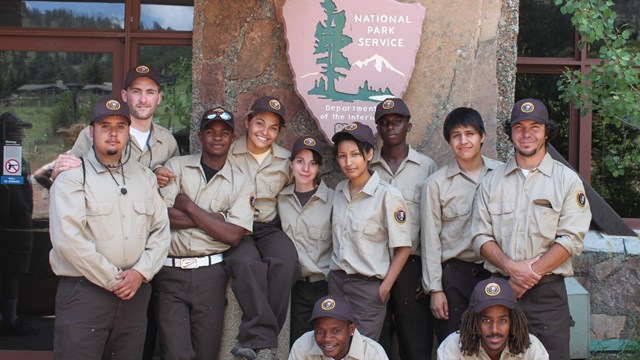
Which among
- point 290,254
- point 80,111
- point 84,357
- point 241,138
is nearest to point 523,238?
point 290,254

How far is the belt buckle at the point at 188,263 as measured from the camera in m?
4.57

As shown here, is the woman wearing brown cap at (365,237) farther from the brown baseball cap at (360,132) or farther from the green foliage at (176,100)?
the green foliage at (176,100)

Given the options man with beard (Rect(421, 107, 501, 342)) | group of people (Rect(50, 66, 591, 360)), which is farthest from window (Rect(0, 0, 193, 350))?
man with beard (Rect(421, 107, 501, 342))

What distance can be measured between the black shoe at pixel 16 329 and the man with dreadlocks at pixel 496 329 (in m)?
3.60

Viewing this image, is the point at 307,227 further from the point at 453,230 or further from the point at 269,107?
the point at 453,230

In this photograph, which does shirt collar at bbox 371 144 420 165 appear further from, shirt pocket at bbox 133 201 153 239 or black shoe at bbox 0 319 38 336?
black shoe at bbox 0 319 38 336

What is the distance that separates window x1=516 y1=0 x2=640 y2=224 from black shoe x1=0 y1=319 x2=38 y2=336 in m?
4.04

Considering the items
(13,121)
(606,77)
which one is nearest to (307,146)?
(606,77)

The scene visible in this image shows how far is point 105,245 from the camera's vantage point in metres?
4.20

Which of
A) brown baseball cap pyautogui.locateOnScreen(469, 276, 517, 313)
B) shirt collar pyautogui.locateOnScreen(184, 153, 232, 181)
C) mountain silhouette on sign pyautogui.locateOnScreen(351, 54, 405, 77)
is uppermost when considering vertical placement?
mountain silhouette on sign pyautogui.locateOnScreen(351, 54, 405, 77)

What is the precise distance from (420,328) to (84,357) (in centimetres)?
180

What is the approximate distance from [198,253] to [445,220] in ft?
4.43

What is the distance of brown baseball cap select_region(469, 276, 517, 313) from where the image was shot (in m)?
Answer: 4.05

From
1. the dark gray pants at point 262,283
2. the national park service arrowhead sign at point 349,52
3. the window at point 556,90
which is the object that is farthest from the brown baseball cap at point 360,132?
the window at point 556,90
